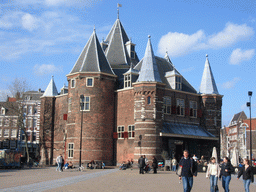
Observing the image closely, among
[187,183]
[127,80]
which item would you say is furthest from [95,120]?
[187,183]

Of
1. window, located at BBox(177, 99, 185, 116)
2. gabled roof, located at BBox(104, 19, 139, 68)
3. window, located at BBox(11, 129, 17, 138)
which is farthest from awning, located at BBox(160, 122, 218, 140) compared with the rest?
window, located at BBox(11, 129, 17, 138)

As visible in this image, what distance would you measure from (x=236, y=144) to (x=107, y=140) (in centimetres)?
6498

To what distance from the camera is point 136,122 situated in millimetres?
37719

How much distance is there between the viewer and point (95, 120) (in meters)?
39.7

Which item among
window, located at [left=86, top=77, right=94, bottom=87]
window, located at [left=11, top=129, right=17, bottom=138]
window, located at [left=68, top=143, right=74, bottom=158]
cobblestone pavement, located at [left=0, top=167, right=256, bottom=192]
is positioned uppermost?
window, located at [left=86, top=77, right=94, bottom=87]

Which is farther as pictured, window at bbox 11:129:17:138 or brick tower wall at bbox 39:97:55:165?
window at bbox 11:129:17:138

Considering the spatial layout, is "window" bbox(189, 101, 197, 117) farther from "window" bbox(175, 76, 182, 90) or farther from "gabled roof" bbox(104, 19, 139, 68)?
"gabled roof" bbox(104, 19, 139, 68)

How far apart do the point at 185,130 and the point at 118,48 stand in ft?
51.0

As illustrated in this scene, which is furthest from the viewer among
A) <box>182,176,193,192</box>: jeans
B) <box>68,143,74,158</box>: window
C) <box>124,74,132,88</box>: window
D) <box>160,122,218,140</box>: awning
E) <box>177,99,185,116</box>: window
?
<box>177,99,185,116</box>: window

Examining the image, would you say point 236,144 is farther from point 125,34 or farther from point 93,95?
point 93,95

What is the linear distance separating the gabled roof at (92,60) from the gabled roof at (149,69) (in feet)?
15.6

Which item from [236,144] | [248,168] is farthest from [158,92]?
[236,144]

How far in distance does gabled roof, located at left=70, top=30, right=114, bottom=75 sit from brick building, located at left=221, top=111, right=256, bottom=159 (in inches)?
1834

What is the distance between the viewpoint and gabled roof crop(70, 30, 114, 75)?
4084 cm
